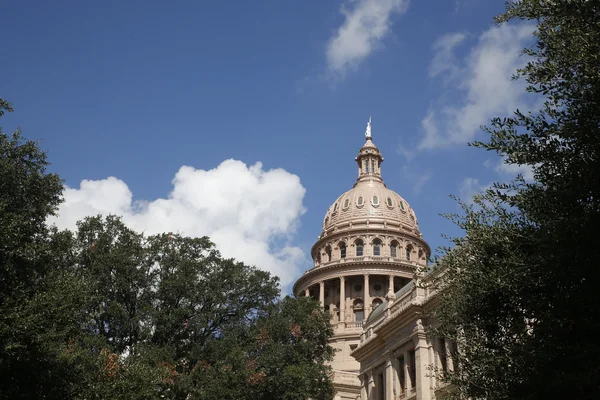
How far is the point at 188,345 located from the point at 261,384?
16.8 ft

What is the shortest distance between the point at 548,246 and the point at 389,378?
2611cm

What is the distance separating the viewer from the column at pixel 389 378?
37.0 metres

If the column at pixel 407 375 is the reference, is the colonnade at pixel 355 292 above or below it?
above

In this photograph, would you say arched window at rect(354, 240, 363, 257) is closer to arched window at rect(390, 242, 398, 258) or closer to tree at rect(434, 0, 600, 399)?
arched window at rect(390, 242, 398, 258)

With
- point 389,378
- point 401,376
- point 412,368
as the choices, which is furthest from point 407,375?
point 389,378

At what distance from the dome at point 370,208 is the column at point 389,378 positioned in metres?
48.3

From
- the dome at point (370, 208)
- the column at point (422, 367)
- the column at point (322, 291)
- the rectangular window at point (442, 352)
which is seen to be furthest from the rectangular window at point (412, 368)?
the dome at point (370, 208)

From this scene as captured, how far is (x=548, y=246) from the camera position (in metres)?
13.1

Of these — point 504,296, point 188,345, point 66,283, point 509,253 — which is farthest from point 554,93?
point 188,345

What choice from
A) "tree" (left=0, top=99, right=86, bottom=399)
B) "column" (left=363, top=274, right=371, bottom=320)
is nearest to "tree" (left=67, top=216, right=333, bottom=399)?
"tree" (left=0, top=99, right=86, bottom=399)

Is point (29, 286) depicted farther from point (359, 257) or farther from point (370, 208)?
point (370, 208)

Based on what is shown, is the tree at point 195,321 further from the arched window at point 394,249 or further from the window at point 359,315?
the arched window at point 394,249

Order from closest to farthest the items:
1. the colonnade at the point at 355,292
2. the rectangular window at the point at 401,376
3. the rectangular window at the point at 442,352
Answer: the rectangular window at the point at 442,352, the rectangular window at the point at 401,376, the colonnade at the point at 355,292

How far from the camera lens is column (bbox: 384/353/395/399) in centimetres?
3701
